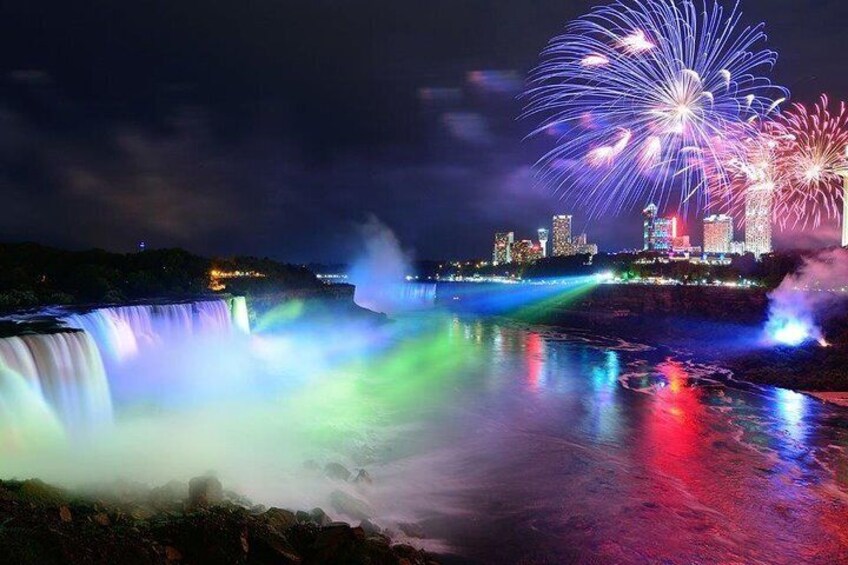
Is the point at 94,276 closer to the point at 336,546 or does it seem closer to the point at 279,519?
the point at 279,519

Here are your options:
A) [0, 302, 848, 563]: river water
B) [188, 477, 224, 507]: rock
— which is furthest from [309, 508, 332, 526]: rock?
[188, 477, 224, 507]: rock

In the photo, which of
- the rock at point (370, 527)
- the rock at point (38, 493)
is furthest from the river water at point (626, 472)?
the rock at point (38, 493)

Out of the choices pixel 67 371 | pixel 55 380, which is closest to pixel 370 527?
pixel 55 380

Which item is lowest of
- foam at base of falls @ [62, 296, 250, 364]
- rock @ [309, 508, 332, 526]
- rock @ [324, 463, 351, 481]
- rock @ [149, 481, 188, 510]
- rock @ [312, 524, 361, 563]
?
rock @ [324, 463, 351, 481]

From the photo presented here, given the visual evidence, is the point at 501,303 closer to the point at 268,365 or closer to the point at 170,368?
the point at 268,365

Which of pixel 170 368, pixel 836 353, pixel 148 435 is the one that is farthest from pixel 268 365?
pixel 836 353

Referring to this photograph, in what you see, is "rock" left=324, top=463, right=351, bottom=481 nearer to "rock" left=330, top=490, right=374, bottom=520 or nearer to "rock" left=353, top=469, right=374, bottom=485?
"rock" left=353, top=469, right=374, bottom=485
